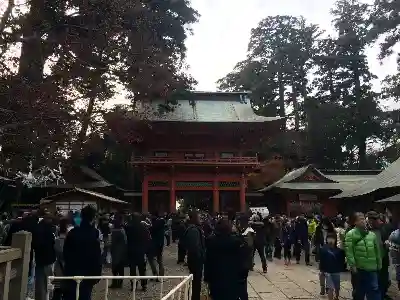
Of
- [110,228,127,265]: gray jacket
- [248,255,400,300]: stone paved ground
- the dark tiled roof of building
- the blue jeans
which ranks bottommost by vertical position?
[248,255,400,300]: stone paved ground

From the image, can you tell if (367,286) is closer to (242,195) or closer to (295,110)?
(242,195)

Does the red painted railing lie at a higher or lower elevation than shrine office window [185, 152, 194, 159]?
lower

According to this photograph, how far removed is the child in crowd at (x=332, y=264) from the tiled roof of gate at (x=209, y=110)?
18858 mm

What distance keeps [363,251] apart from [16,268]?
14.6 feet

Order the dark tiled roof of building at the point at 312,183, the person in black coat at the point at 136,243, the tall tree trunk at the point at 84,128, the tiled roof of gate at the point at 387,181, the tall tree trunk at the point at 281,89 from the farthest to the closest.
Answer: the tall tree trunk at the point at 281,89
the dark tiled roof of building at the point at 312,183
the tiled roof of gate at the point at 387,181
the tall tree trunk at the point at 84,128
the person in black coat at the point at 136,243

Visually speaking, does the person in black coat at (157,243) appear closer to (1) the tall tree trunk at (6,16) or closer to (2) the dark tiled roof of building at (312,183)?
(1) the tall tree trunk at (6,16)

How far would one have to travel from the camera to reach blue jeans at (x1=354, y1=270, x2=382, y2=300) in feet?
18.5

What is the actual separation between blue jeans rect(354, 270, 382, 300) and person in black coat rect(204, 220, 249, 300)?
1743 millimetres

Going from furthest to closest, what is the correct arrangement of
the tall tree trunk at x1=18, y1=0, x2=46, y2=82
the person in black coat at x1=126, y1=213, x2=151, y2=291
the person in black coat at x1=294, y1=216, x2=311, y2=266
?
the person in black coat at x1=294, y1=216, x2=311, y2=266 < the tall tree trunk at x1=18, y1=0, x2=46, y2=82 < the person in black coat at x1=126, y1=213, x2=151, y2=291

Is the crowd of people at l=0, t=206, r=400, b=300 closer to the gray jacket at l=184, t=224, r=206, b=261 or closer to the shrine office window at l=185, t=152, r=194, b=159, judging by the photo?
the gray jacket at l=184, t=224, r=206, b=261

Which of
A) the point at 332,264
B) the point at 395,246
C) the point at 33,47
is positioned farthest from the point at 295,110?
the point at 332,264

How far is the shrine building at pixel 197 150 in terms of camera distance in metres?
26.0

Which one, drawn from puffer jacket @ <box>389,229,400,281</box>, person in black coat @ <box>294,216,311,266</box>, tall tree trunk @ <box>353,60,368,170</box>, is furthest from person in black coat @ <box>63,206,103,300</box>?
tall tree trunk @ <box>353,60,368,170</box>

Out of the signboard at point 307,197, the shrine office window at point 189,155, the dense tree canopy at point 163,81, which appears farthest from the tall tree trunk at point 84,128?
the signboard at point 307,197
